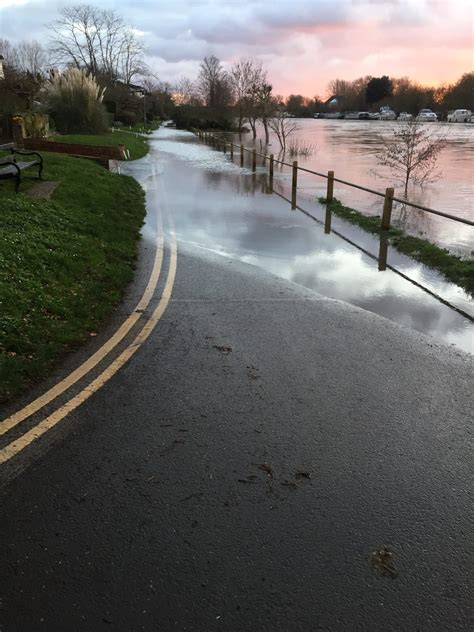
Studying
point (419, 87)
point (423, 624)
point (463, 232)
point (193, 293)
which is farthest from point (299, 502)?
point (419, 87)

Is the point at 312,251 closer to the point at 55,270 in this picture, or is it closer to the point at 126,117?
the point at 55,270

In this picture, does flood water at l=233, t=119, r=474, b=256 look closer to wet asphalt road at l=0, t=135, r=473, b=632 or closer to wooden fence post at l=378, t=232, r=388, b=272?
wooden fence post at l=378, t=232, r=388, b=272

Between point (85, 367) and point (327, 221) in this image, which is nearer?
point (85, 367)

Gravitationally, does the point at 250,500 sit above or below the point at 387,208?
below

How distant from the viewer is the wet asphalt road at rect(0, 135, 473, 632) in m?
2.53

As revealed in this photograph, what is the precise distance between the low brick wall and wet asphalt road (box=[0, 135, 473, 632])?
17.6 meters

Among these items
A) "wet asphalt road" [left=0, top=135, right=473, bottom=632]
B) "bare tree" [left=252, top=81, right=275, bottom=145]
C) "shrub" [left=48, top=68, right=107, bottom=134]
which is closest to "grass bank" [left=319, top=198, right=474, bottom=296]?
"wet asphalt road" [left=0, top=135, right=473, bottom=632]

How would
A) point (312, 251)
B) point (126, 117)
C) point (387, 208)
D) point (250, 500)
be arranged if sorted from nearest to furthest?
point (250, 500) → point (312, 251) → point (387, 208) → point (126, 117)

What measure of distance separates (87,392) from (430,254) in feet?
25.4

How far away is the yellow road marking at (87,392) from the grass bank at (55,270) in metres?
0.51

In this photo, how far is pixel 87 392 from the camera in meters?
4.52

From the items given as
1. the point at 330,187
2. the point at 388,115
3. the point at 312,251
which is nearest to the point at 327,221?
the point at 330,187

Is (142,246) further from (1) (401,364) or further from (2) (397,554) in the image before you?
(2) (397,554)

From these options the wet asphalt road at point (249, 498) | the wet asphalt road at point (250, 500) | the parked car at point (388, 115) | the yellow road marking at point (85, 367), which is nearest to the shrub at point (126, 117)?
the yellow road marking at point (85, 367)
